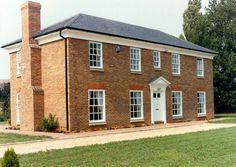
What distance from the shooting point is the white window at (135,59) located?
27.2 metres

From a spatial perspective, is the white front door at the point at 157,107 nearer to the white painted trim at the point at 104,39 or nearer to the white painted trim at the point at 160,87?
the white painted trim at the point at 160,87

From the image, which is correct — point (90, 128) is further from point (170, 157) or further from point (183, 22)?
point (183, 22)

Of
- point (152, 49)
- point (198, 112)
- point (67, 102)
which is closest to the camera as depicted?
point (67, 102)

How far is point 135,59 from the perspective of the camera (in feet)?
90.1

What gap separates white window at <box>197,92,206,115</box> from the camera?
3362 cm

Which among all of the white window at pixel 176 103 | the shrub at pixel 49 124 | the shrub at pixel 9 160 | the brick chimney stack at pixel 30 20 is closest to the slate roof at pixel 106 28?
the brick chimney stack at pixel 30 20

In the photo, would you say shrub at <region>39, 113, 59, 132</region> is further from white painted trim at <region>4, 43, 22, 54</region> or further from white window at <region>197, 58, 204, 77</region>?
white window at <region>197, 58, 204, 77</region>

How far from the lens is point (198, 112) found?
33469 millimetres

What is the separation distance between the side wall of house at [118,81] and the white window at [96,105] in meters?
0.33

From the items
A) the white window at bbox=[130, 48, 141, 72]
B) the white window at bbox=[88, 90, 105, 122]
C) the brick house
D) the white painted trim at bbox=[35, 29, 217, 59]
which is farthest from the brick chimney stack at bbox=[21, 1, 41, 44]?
the white window at bbox=[130, 48, 141, 72]

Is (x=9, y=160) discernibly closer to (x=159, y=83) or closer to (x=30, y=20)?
(x=30, y=20)

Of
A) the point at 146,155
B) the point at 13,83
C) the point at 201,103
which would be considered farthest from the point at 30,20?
the point at 201,103

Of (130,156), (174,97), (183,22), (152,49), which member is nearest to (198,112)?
(174,97)

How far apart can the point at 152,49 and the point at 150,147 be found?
15.4m
